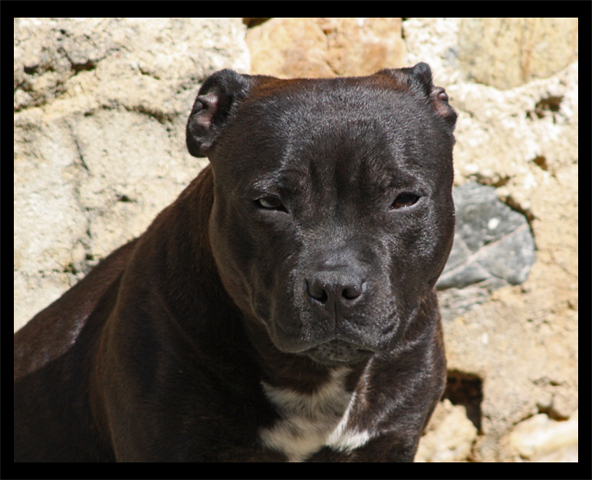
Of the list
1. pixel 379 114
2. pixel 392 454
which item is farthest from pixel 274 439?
pixel 379 114

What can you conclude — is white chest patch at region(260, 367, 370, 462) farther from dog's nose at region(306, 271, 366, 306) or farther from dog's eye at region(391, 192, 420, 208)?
dog's eye at region(391, 192, 420, 208)

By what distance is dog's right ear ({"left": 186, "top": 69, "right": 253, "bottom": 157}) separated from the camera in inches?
119

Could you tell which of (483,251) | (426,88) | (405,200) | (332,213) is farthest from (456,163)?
(332,213)

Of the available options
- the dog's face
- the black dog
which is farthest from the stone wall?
the dog's face

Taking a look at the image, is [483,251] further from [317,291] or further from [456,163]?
[317,291]

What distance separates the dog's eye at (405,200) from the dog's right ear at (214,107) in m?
0.81

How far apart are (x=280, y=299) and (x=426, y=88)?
1.16m

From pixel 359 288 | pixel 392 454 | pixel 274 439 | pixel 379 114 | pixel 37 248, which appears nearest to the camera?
pixel 359 288

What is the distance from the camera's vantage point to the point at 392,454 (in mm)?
3270

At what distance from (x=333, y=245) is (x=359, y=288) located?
0.20 metres

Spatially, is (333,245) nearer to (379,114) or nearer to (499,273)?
(379,114)

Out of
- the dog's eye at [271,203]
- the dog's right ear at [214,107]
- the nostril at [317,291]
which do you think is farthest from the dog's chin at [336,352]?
the dog's right ear at [214,107]

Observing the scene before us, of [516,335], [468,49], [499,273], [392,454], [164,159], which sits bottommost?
[392,454]

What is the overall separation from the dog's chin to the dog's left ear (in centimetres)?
104
